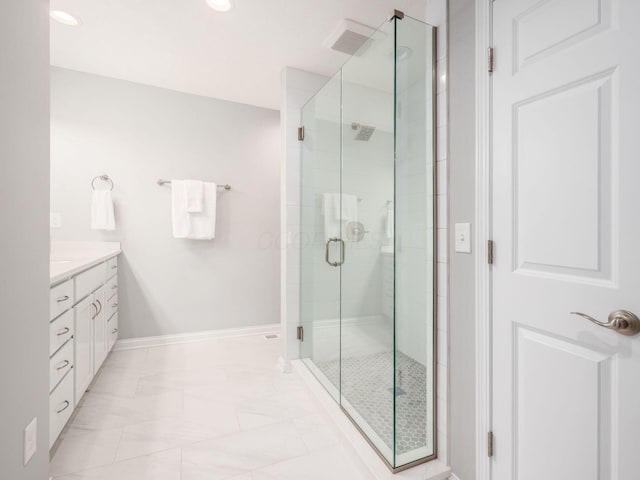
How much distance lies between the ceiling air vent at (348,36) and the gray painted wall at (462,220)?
805mm

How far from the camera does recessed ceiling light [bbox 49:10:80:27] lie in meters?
1.83

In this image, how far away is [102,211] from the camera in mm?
2549

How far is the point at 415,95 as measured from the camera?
4.67 feet

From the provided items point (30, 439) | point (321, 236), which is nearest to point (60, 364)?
point (30, 439)

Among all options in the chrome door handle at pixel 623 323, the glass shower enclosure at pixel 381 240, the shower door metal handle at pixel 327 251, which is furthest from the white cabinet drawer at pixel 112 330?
the chrome door handle at pixel 623 323

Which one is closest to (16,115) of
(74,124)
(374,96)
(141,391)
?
(374,96)

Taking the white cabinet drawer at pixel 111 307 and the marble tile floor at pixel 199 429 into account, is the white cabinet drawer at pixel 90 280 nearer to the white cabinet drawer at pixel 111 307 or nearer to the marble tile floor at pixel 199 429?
the white cabinet drawer at pixel 111 307

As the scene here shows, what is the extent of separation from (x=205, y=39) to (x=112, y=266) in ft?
6.11

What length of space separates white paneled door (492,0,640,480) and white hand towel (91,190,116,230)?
283 cm

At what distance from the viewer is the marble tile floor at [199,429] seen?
1.39 m

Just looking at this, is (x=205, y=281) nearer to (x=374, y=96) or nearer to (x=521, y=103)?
(x=374, y=96)

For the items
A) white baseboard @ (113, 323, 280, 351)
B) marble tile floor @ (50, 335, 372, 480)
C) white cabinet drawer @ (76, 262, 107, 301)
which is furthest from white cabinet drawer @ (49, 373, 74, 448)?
white baseboard @ (113, 323, 280, 351)

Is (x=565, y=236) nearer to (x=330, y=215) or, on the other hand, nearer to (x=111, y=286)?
(x=330, y=215)

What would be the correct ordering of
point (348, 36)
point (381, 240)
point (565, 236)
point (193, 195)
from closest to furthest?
point (565, 236) < point (381, 240) < point (348, 36) < point (193, 195)
